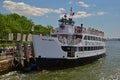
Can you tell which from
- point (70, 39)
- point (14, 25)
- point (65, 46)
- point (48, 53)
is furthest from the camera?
point (14, 25)

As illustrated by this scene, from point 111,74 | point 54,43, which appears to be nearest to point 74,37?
point 54,43

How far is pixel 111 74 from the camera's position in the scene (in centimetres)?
3672

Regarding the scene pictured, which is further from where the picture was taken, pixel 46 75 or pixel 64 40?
pixel 64 40

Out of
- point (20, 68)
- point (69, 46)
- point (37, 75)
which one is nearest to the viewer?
point (37, 75)

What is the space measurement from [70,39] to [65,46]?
1.50m

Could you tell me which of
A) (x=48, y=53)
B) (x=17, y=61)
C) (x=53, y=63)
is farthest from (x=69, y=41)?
(x=17, y=61)

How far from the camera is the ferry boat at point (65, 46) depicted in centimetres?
3816

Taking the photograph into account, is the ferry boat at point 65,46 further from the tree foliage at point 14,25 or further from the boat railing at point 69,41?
Answer: the tree foliage at point 14,25

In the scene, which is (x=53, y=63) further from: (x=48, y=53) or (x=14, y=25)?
(x=14, y=25)

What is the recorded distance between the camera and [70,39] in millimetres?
41188

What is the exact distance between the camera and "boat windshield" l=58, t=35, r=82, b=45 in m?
39.8

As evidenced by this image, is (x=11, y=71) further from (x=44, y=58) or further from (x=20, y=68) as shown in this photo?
(x=44, y=58)

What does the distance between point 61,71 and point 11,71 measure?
603cm

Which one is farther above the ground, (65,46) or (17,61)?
(65,46)
